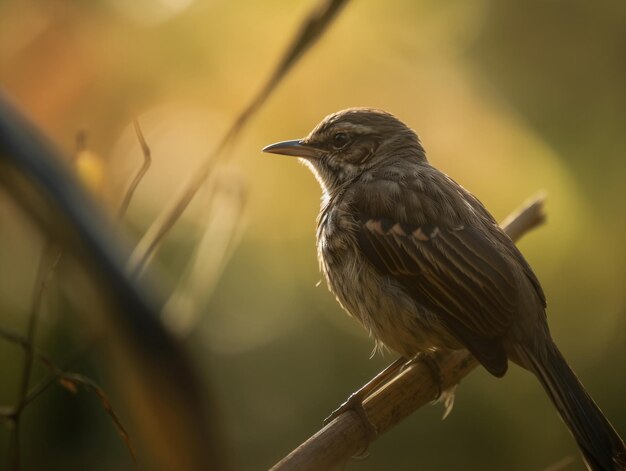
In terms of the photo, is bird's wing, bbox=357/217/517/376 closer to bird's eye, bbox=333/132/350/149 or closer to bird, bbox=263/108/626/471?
bird, bbox=263/108/626/471

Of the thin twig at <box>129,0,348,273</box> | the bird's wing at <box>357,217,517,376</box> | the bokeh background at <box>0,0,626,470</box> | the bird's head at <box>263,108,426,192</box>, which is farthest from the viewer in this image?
the bird's head at <box>263,108,426,192</box>

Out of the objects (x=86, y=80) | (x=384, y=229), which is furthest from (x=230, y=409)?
(x=86, y=80)

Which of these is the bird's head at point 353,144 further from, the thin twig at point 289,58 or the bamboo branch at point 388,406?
the thin twig at point 289,58

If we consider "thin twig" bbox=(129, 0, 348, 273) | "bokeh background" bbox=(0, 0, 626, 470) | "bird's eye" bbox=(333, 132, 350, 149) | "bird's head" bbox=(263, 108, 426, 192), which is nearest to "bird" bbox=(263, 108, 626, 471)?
"bird's head" bbox=(263, 108, 426, 192)

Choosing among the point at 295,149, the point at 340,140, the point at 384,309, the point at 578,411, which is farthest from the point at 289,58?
the point at 340,140

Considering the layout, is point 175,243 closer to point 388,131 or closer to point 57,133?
point 57,133

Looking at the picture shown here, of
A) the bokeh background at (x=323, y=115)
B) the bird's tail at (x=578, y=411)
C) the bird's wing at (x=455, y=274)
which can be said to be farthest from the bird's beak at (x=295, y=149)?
the bird's tail at (x=578, y=411)

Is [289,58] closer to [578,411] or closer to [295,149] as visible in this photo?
[578,411]
